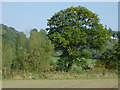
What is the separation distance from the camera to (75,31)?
28328 mm

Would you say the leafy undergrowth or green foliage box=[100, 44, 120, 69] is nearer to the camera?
the leafy undergrowth

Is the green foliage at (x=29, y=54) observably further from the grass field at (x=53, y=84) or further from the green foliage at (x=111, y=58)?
the green foliage at (x=111, y=58)

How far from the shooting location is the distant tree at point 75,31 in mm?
28266

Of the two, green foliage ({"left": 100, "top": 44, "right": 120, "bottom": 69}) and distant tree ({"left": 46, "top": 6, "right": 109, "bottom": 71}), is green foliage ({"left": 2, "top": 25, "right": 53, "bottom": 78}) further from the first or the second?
green foliage ({"left": 100, "top": 44, "right": 120, "bottom": 69})

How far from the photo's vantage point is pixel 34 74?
22.1 m

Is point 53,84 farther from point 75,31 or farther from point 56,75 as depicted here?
point 75,31

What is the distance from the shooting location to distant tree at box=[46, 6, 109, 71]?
2827 cm

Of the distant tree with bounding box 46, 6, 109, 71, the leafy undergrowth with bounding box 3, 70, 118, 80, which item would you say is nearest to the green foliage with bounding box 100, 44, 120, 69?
the distant tree with bounding box 46, 6, 109, 71

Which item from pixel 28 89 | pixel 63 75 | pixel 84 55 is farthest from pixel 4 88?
pixel 84 55

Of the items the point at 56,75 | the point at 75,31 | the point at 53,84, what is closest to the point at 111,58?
the point at 75,31

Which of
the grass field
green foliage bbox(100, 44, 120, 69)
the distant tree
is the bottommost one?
the grass field

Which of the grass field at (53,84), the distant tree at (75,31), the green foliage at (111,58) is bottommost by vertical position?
the grass field at (53,84)

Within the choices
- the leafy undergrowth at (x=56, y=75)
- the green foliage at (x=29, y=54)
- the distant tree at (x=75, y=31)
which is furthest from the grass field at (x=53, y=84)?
the distant tree at (x=75, y=31)

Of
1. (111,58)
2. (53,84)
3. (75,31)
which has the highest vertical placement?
(75,31)
